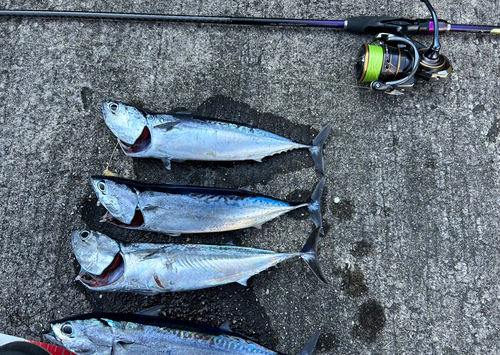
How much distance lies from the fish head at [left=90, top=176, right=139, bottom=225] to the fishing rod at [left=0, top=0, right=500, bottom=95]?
1.71m

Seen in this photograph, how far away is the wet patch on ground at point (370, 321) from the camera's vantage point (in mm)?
2768

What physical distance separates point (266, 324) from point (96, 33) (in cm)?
335

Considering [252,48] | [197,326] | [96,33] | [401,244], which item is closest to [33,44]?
[96,33]

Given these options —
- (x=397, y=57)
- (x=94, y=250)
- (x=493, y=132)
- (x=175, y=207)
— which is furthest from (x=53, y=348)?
(x=493, y=132)

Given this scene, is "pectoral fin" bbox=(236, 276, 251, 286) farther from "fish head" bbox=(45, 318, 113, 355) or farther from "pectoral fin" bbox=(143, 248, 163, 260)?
"fish head" bbox=(45, 318, 113, 355)

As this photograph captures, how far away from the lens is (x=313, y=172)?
118 inches

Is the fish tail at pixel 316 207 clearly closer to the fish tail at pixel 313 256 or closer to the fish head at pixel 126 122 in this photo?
the fish tail at pixel 313 256

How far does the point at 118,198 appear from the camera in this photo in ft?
8.57

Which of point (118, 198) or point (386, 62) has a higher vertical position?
point (386, 62)

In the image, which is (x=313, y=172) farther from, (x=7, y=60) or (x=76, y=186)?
(x=7, y=60)

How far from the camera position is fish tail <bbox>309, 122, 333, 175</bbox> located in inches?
115

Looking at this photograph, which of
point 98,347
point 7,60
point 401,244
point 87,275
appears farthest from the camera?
point 7,60

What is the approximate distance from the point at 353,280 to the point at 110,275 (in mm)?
2148

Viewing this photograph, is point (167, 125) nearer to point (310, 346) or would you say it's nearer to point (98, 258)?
point (98, 258)
